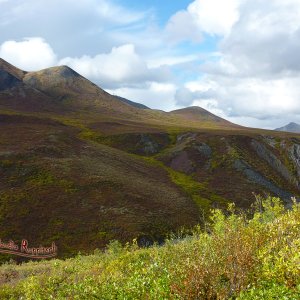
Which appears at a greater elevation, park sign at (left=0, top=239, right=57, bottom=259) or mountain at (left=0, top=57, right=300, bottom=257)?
mountain at (left=0, top=57, right=300, bottom=257)

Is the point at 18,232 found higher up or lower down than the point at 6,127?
lower down

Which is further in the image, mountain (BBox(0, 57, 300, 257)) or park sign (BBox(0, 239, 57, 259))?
mountain (BBox(0, 57, 300, 257))

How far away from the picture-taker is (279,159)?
428 ft

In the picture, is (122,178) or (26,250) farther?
(122,178)

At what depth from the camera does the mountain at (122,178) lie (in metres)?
68.7

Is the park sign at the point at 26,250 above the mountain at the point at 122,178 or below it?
below

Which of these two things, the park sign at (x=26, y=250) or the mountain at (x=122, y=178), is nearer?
the park sign at (x=26, y=250)

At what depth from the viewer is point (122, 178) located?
93312 mm

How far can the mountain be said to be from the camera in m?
68.7

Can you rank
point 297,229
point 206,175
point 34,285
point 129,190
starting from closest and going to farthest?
1. point 297,229
2. point 34,285
3. point 129,190
4. point 206,175

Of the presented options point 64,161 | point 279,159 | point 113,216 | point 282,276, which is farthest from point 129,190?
point 282,276

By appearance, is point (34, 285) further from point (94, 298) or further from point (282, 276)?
point (282, 276)

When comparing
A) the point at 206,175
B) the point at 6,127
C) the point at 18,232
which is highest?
the point at 6,127

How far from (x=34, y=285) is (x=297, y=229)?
12.1 m
